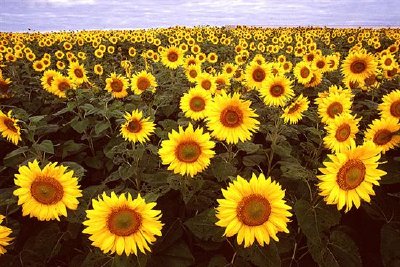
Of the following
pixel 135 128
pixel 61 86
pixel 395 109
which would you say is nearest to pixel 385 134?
pixel 395 109

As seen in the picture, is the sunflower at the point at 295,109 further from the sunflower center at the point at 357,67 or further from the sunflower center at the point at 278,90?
the sunflower center at the point at 357,67

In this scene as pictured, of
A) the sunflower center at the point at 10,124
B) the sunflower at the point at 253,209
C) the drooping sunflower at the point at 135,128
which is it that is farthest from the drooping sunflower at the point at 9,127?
the sunflower at the point at 253,209

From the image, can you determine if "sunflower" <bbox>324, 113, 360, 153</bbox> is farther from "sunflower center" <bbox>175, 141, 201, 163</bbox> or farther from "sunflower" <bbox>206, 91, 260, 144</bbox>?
"sunflower center" <bbox>175, 141, 201, 163</bbox>

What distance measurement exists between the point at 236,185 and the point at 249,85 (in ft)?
10.9

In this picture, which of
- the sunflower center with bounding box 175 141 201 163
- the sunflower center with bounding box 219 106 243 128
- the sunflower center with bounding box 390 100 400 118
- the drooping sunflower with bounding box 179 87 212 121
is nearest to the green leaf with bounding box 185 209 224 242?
the sunflower center with bounding box 175 141 201 163

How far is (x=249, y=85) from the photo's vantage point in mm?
5137

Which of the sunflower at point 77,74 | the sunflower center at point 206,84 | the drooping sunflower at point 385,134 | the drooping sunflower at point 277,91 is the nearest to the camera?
the drooping sunflower at point 385,134

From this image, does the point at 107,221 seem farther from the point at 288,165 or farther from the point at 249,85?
the point at 249,85

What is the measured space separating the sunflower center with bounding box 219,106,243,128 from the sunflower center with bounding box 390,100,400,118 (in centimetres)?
164

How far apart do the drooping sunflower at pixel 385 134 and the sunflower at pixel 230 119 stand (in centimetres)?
105

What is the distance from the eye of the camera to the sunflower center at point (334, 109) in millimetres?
3732

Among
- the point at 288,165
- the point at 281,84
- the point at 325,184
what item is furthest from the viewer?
the point at 281,84

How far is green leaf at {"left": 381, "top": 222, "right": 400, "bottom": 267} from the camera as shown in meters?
2.36

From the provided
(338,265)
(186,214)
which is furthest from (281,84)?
(338,265)
